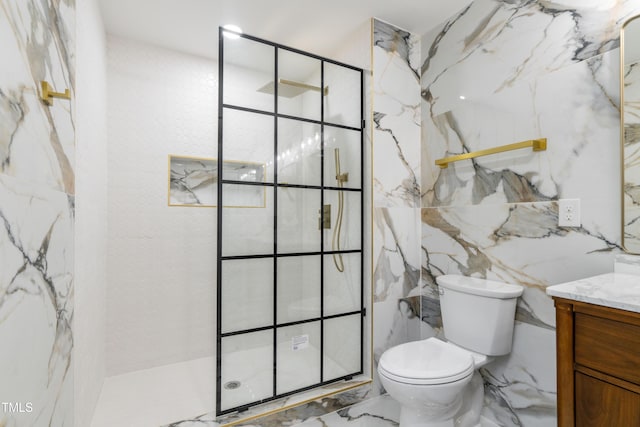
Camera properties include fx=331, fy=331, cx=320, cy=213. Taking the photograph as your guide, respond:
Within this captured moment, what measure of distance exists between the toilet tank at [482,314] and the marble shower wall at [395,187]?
402mm

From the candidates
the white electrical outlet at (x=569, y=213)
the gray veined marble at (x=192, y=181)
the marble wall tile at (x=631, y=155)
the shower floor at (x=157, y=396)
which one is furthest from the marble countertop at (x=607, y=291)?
the gray veined marble at (x=192, y=181)

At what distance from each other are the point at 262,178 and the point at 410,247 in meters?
1.12

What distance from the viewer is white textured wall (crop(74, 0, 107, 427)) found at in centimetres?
149

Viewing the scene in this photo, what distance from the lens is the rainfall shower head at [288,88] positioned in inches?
72.6

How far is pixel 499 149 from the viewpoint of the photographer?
1.77m

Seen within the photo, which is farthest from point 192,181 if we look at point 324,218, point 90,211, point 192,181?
point 324,218

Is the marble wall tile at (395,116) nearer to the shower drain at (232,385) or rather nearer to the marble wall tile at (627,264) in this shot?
the marble wall tile at (627,264)

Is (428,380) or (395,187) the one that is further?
(395,187)

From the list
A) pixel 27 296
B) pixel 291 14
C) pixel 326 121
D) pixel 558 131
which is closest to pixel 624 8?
pixel 558 131

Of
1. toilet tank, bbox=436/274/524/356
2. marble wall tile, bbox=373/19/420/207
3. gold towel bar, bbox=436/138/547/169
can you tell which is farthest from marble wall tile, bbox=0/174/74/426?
gold towel bar, bbox=436/138/547/169

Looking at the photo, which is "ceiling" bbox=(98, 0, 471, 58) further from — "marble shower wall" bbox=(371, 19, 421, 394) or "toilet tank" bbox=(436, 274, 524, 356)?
"toilet tank" bbox=(436, 274, 524, 356)

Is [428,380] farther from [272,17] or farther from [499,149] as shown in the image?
[272,17]

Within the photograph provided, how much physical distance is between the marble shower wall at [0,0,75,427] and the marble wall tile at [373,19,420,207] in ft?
5.22

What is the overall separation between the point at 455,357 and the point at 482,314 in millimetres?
263
